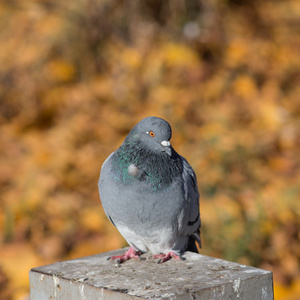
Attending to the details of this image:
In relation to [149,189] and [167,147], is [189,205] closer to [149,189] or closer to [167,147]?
[149,189]

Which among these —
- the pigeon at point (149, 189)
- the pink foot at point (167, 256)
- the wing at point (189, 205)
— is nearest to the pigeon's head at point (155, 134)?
the pigeon at point (149, 189)

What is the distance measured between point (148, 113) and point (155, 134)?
3992 mm

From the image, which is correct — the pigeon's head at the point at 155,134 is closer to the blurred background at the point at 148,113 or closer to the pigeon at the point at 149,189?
the pigeon at the point at 149,189

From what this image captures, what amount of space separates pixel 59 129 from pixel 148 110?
1148 mm

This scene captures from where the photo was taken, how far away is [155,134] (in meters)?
2.66

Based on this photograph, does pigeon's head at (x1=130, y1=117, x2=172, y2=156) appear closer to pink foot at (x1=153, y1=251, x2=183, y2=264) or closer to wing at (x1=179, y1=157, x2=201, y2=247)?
wing at (x1=179, y1=157, x2=201, y2=247)

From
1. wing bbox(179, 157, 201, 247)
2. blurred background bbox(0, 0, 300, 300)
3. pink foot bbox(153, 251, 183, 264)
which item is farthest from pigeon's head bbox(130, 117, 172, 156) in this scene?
blurred background bbox(0, 0, 300, 300)

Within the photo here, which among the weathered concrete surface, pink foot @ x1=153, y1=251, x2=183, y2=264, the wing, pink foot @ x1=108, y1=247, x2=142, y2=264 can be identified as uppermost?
the wing

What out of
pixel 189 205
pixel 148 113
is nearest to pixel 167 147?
pixel 189 205

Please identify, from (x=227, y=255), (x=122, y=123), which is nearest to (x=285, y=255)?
(x=227, y=255)

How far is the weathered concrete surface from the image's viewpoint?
2289 mm

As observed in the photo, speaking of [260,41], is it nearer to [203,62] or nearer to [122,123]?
[203,62]

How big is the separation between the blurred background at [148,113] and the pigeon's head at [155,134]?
188cm

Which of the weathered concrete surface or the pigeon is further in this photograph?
the pigeon
